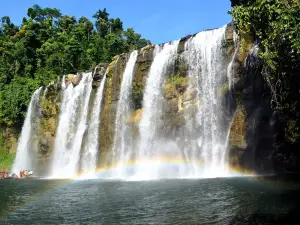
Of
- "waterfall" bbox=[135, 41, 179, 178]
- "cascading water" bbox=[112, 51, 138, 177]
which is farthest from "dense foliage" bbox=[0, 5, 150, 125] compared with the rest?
"waterfall" bbox=[135, 41, 179, 178]

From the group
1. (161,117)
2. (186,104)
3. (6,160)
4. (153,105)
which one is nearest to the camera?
(186,104)

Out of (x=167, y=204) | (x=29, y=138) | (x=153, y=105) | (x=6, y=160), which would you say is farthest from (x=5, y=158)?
(x=167, y=204)

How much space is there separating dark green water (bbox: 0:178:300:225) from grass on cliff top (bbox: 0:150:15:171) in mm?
22331

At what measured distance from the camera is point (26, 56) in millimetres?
56500

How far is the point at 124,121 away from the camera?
1173 inches

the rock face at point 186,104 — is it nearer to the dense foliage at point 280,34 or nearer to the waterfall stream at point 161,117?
the waterfall stream at point 161,117

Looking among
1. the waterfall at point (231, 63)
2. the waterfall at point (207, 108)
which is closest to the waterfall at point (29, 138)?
the waterfall at point (207, 108)

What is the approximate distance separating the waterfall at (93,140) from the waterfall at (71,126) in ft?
3.15

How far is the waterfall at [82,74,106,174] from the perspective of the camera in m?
30.6

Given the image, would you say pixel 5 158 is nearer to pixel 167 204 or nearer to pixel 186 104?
pixel 186 104

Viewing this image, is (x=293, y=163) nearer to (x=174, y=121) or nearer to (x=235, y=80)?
(x=235, y=80)

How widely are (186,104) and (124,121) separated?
19.0 ft

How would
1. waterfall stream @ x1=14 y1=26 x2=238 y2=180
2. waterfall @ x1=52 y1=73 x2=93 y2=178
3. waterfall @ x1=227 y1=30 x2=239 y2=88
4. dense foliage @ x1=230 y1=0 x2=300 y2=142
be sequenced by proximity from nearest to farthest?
dense foliage @ x1=230 y1=0 x2=300 y2=142
waterfall @ x1=227 y1=30 x2=239 y2=88
waterfall stream @ x1=14 y1=26 x2=238 y2=180
waterfall @ x1=52 y1=73 x2=93 y2=178

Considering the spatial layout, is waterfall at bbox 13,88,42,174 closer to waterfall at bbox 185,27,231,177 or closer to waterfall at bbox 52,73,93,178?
waterfall at bbox 52,73,93,178
